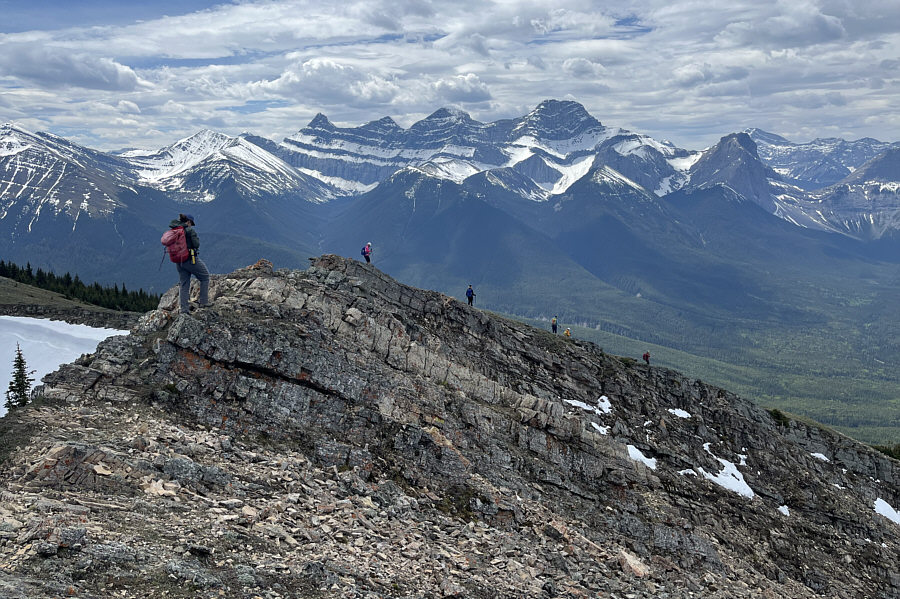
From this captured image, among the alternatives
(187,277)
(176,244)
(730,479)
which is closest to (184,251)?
(176,244)

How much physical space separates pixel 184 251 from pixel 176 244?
0.61 meters

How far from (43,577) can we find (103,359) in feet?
58.0

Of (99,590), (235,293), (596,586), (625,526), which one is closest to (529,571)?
(596,586)

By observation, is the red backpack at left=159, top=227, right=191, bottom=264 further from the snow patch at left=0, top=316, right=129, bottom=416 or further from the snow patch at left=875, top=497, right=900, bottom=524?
the snow patch at left=875, top=497, right=900, bottom=524

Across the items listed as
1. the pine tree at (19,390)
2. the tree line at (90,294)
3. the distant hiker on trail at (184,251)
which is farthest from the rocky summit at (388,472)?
the tree line at (90,294)

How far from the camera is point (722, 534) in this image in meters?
40.7

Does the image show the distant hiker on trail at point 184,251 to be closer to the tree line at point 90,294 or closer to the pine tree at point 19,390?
the pine tree at point 19,390

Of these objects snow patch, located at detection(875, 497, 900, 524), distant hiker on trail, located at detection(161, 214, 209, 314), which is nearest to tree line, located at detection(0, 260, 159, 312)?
distant hiker on trail, located at detection(161, 214, 209, 314)

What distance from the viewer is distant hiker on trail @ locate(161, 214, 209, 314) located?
32688 mm

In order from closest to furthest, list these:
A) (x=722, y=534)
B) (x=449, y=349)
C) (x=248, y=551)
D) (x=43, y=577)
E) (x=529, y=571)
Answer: (x=43, y=577), (x=248, y=551), (x=529, y=571), (x=722, y=534), (x=449, y=349)

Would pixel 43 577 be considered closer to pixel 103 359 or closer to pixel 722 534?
pixel 103 359

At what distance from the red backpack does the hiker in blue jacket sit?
0.27 metres

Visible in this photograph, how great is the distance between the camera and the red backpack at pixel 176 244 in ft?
107

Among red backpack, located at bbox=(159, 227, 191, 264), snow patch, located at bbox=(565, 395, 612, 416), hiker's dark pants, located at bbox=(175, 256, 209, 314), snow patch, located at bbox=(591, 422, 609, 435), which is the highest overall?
red backpack, located at bbox=(159, 227, 191, 264)
